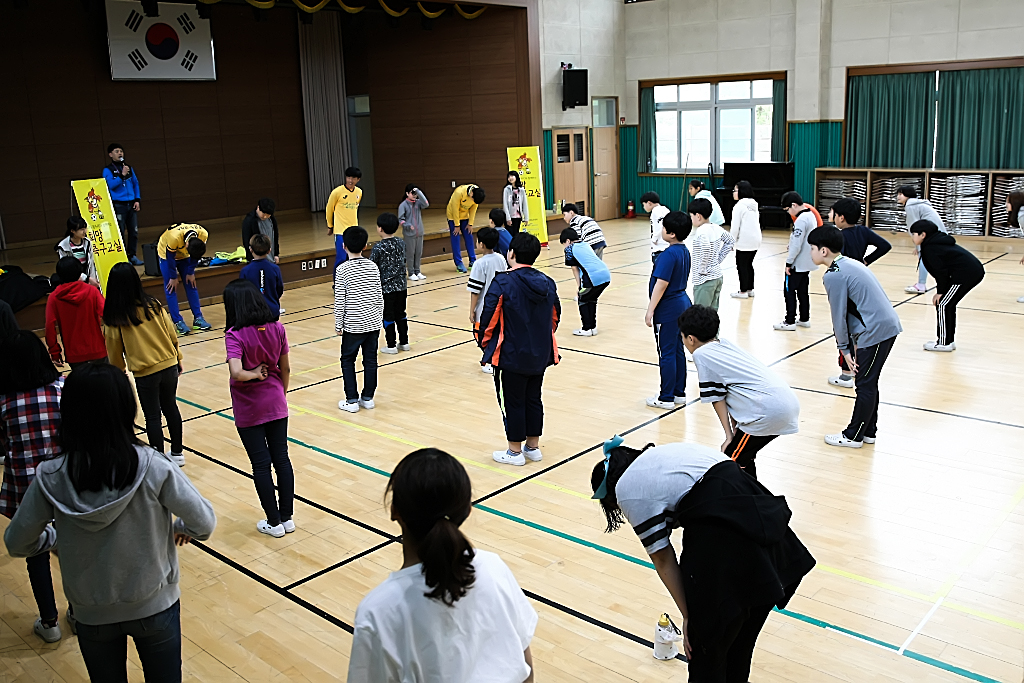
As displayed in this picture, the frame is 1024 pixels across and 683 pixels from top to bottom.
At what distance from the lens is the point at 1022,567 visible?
13.9 feet

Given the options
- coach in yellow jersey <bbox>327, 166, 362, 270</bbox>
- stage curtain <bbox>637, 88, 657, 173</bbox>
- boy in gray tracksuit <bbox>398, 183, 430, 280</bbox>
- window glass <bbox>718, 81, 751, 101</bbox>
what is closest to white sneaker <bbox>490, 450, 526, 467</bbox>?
coach in yellow jersey <bbox>327, 166, 362, 270</bbox>

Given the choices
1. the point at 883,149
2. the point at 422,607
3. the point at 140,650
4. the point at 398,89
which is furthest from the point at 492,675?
the point at 398,89

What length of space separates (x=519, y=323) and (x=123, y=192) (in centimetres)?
820

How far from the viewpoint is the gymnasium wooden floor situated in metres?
3.69

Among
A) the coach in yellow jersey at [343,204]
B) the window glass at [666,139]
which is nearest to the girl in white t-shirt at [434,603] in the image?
the coach in yellow jersey at [343,204]

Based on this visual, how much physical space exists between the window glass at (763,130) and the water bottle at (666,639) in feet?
50.1

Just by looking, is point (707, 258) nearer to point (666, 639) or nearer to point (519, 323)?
point (519, 323)

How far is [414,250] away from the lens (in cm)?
1262

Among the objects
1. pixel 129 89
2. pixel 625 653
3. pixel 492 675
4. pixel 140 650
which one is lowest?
pixel 625 653

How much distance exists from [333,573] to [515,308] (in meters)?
1.90

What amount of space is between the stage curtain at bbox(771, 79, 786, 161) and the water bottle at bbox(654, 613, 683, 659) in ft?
48.9

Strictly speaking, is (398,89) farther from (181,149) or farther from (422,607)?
(422,607)

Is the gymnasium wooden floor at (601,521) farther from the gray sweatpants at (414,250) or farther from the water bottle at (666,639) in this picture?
the gray sweatpants at (414,250)

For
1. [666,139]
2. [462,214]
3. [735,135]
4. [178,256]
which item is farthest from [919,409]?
[666,139]
